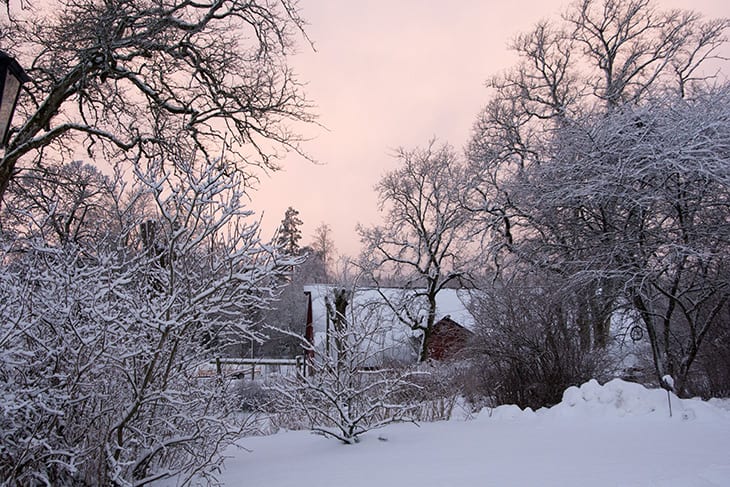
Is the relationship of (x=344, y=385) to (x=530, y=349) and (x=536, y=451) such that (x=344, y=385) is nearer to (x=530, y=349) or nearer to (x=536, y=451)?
(x=536, y=451)

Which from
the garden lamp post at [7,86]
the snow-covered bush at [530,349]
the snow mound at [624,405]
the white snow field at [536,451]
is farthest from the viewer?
the snow-covered bush at [530,349]

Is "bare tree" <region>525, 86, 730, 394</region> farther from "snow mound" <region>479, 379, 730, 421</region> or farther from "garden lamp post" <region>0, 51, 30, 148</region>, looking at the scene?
"garden lamp post" <region>0, 51, 30, 148</region>

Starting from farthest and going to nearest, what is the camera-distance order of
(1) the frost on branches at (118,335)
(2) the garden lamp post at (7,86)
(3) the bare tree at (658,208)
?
(3) the bare tree at (658,208) < (2) the garden lamp post at (7,86) < (1) the frost on branches at (118,335)

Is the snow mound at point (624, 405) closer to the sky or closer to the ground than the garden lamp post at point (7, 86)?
closer to the ground

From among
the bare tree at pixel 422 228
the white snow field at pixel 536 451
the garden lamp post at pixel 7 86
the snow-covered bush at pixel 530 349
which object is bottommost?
the white snow field at pixel 536 451

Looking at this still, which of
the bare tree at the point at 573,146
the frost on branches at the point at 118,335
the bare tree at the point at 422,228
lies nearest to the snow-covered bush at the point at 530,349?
the bare tree at the point at 573,146

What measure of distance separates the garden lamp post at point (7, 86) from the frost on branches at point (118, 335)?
0.67 metres

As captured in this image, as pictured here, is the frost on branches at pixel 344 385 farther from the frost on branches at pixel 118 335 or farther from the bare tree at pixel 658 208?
the bare tree at pixel 658 208

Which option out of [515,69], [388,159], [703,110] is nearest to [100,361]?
[703,110]

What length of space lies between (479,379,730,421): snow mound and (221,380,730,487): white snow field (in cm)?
1

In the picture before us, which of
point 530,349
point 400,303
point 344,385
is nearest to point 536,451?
point 344,385

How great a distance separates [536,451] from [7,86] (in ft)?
15.7

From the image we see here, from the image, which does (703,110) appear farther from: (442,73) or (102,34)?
(102,34)

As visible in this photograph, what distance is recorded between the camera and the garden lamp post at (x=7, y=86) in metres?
3.43
